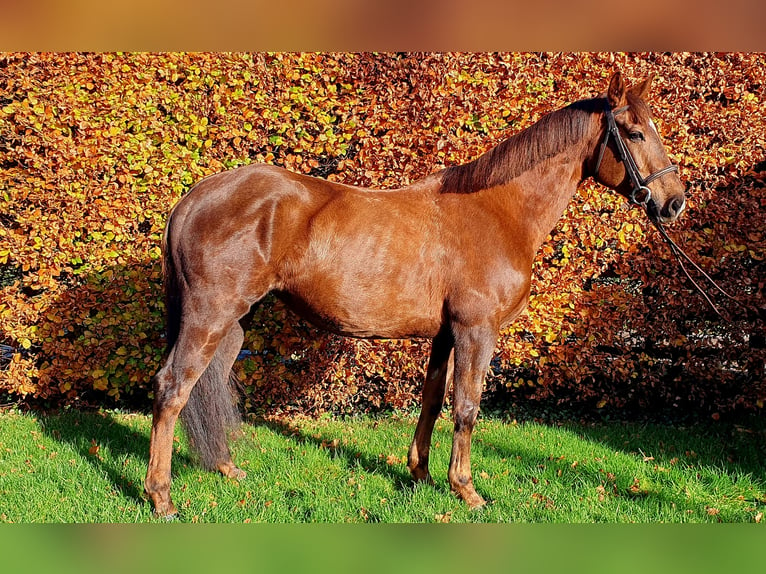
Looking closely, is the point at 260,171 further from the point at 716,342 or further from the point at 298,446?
the point at 716,342

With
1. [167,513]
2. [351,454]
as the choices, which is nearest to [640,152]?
[351,454]

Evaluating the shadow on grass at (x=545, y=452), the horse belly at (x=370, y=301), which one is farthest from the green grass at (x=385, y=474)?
the horse belly at (x=370, y=301)

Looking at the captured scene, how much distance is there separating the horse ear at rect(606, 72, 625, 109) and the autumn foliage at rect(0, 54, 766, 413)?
1768 mm

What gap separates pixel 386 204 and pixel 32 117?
3.55 m

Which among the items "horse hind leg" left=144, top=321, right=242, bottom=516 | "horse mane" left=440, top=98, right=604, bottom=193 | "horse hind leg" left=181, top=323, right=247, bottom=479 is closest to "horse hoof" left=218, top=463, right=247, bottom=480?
"horse hind leg" left=181, top=323, right=247, bottom=479

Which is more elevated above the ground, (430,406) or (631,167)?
(631,167)

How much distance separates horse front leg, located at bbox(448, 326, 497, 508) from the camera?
3.60 meters

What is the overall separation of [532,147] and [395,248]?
1.07 metres

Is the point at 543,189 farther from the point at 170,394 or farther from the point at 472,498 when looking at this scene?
the point at 170,394

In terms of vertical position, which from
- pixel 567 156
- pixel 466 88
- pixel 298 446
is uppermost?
pixel 466 88

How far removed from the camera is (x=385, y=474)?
13.7ft

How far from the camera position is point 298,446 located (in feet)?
15.6

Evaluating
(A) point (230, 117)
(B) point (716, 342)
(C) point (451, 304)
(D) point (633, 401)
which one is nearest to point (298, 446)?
(C) point (451, 304)

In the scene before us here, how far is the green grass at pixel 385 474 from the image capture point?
3.44 meters
